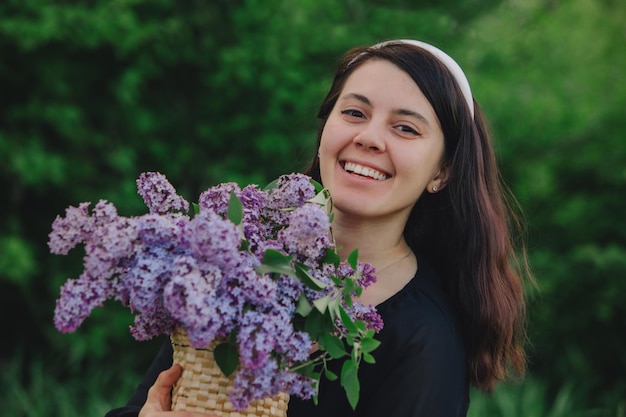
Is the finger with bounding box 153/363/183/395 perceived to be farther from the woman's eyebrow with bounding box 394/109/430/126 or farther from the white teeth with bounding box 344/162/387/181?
the woman's eyebrow with bounding box 394/109/430/126

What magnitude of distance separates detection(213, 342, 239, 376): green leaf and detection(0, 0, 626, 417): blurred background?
3.13 m

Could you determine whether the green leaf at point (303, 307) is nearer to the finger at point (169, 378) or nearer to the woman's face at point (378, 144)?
the finger at point (169, 378)

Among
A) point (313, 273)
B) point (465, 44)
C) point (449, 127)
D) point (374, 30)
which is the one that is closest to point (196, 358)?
point (313, 273)

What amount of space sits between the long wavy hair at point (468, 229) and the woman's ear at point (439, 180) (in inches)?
0.6

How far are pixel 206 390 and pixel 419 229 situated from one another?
1052 mm

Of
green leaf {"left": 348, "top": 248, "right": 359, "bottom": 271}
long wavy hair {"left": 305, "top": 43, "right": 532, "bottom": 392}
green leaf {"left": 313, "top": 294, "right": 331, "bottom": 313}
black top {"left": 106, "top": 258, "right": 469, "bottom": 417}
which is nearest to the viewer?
green leaf {"left": 313, "top": 294, "right": 331, "bottom": 313}

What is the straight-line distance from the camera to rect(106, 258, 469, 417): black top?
2.14 metres

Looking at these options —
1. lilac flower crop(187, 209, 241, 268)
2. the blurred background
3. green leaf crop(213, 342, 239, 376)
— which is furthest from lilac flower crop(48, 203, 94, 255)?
the blurred background

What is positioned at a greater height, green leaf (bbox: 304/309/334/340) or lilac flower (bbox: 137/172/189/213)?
lilac flower (bbox: 137/172/189/213)

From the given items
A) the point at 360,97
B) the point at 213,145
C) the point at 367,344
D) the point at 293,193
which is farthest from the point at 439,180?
the point at 213,145

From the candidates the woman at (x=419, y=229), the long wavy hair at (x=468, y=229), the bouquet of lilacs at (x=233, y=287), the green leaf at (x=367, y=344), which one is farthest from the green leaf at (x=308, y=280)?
the long wavy hair at (x=468, y=229)

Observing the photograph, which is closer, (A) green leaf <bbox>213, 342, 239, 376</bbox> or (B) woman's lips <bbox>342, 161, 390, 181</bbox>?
(A) green leaf <bbox>213, 342, 239, 376</bbox>

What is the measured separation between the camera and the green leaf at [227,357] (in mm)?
1691

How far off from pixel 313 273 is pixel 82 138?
3690mm
